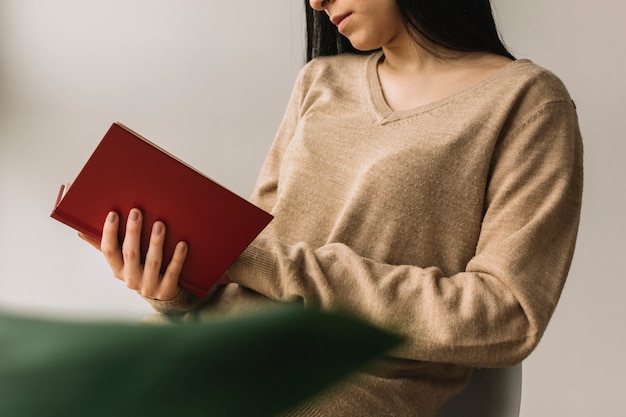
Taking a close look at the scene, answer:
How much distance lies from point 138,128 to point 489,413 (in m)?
1.20

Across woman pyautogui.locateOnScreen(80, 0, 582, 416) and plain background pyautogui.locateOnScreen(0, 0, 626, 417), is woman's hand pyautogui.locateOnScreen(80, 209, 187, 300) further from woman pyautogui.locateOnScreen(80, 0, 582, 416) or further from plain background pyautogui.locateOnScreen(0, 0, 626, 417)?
plain background pyautogui.locateOnScreen(0, 0, 626, 417)

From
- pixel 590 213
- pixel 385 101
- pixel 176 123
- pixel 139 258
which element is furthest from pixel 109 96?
pixel 590 213

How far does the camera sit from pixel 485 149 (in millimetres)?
1126

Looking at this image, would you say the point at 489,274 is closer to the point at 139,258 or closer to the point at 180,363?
the point at 139,258

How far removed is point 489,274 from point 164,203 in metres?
0.45

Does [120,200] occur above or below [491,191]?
above

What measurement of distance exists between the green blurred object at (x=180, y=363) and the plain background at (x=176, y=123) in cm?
176

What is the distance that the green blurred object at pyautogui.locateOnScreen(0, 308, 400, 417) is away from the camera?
10cm

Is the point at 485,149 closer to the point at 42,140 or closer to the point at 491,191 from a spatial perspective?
the point at 491,191

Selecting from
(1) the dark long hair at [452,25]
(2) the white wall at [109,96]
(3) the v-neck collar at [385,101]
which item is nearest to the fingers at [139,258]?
(3) the v-neck collar at [385,101]

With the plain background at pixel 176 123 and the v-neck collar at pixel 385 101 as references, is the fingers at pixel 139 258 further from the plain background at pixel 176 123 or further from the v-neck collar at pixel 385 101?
the plain background at pixel 176 123

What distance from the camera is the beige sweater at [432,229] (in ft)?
3.41

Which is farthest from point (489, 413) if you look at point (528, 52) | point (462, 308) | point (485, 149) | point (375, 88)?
point (528, 52)

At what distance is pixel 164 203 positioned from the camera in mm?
942
